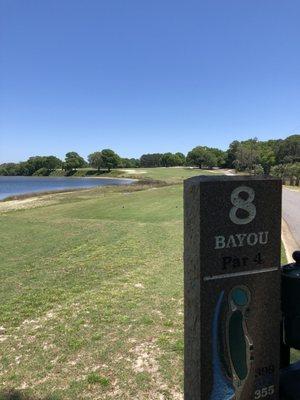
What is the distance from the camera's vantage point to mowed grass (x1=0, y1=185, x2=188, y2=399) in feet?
14.9

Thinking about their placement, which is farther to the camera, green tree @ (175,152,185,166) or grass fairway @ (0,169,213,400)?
green tree @ (175,152,185,166)

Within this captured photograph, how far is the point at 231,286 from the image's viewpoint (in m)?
2.73

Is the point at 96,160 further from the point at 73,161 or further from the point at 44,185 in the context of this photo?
the point at 44,185

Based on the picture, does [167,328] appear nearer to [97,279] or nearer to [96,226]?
[97,279]

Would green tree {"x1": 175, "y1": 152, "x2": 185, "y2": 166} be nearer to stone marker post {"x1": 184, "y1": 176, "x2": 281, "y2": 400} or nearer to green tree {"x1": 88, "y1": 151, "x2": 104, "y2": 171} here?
green tree {"x1": 88, "y1": 151, "x2": 104, "y2": 171}

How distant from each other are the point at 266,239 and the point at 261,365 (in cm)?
85

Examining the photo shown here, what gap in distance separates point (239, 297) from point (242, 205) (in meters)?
0.59

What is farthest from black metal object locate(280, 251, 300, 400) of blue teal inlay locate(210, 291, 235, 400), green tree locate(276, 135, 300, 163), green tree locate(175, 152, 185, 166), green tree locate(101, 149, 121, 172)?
green tree locate(175, 152, 185, 166)

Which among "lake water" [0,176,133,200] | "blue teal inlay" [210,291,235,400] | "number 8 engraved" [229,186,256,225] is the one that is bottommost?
"lake water" [0,176,133,200]

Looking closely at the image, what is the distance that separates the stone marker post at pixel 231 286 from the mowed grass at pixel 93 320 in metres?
1.64

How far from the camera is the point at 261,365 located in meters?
2.87

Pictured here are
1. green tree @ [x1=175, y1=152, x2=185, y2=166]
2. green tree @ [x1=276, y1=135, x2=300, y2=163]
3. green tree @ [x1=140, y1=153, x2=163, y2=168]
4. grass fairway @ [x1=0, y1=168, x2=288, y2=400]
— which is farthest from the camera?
green tree @ [x1=140, y1=153, x2=163, y2=168]

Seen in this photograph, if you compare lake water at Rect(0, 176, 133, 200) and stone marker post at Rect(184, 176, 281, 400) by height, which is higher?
stone marker post at Rect(184, 176, 281, 400)

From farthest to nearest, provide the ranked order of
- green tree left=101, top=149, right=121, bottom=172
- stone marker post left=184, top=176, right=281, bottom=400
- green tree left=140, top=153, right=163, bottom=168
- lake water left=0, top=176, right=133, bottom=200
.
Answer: green tree left=140, top=153, right=163, bottom=168 < green tree left=101, top=149, right=121, bottom=172 < lake water left=0, top=176, right=133, bottom=200 < stone marker post left=184, top=176, right=281, bottom=400
